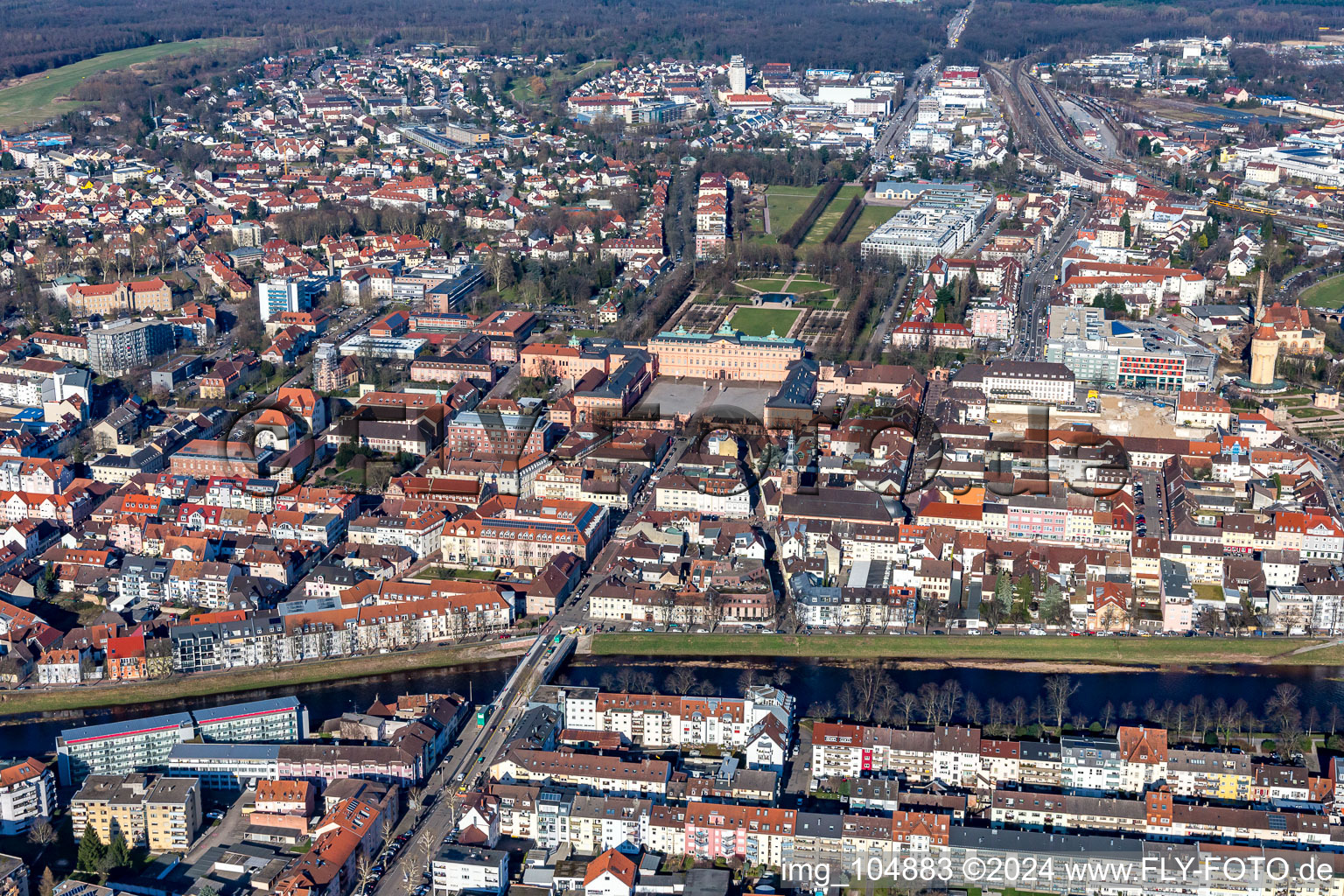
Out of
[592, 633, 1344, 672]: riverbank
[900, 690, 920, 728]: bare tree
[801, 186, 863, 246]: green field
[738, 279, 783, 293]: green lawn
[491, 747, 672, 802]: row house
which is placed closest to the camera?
[491, 747, 672, 802]: row house

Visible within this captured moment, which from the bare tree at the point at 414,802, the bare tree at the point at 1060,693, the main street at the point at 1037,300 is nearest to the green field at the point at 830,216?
the main street at the point at 1037,300

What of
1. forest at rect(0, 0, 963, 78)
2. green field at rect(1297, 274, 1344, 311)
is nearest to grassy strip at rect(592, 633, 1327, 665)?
green field at rect(1297, 274, 1344, 311)

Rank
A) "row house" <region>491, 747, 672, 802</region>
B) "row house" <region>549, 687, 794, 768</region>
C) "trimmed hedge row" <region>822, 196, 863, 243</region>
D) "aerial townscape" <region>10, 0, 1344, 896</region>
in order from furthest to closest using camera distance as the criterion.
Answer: "trimmed hedge row" <region>822, 196, 863, 243</region>, "row house" <region>549, 687, 794, 768</region>, "row house" <region>491, 747, 672, 802</region>, "aerial townscape" <region>10, 0, 1344, 896</region>

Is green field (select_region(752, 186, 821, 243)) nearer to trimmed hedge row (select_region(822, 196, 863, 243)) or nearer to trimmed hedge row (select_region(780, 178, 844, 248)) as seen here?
trimmed hedge row (select_region(780, 178, 844, 248))

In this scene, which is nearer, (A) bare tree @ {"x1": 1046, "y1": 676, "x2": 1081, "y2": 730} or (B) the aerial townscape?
(B) the aerial townscape

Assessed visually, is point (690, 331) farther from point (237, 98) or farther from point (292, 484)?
point (237, 98)

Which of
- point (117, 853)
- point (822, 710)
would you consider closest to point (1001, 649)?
point (822, 710)

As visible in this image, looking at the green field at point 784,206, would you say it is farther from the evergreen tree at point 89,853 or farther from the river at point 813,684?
the evergreen tree at point 89,853
